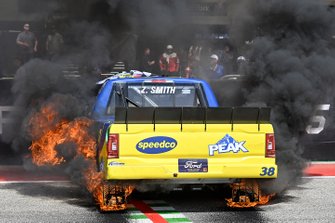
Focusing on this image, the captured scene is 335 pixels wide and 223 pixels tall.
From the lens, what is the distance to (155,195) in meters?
8.99

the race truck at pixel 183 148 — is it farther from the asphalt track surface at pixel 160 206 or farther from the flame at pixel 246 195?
the asphalt track surface at pixel 160 206

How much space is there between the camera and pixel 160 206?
820 cm

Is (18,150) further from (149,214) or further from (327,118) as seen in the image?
(327,118)

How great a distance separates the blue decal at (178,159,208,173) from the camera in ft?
24.0

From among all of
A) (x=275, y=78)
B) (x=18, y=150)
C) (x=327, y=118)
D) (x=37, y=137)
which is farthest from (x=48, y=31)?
(x=327, y=118)

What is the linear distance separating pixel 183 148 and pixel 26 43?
8.02 meters

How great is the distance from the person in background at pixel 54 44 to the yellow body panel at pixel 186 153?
4.87 meters

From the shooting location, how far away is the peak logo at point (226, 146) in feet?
24.2

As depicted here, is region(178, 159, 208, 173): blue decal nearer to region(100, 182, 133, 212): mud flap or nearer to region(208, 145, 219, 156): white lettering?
region(208, 145, 219, 156): white lettering

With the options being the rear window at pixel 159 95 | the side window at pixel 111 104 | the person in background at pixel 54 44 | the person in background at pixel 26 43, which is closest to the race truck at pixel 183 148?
the side window at pixel 111 104

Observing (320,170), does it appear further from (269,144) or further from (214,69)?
(269,144)

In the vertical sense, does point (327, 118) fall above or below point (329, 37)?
below

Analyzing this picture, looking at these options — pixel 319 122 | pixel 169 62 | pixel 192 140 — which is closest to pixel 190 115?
pixel 192 140

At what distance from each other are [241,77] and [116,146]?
473 cm
